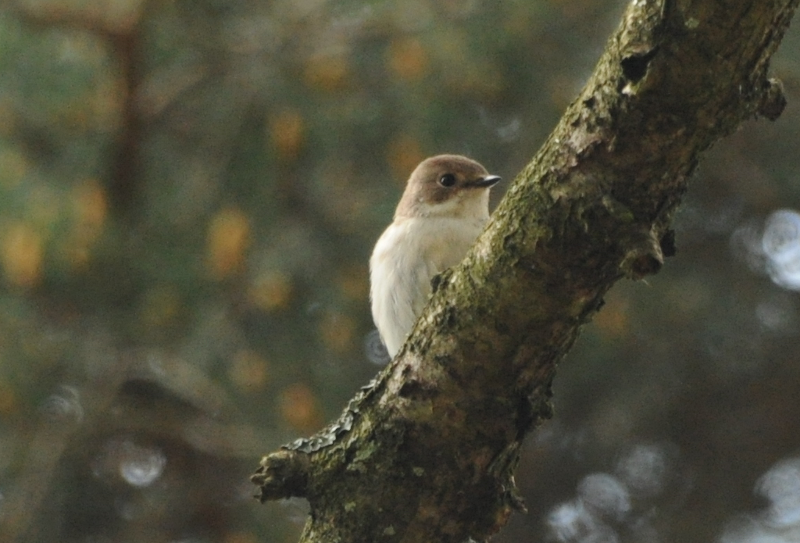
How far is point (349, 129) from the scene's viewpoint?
6.19 metres

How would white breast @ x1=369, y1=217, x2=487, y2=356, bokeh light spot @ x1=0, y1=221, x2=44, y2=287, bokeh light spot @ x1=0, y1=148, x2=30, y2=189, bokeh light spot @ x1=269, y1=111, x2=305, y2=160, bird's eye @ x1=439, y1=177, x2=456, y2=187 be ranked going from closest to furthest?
white breast @ x1=369, y1=217, x2=487, y2=356, bird's eye @ x1=439, y1=177, x2=456, y2=187, bokeh light spot @ x1=0, y1=221, x2=44, y2=287, bokeh light spot @ x1=0, y1=148, x2=30, y2=189, bokeh light spot @ x1=269, y1=111, x2=305, y2=160

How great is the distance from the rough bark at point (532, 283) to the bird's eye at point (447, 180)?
240 centimetres

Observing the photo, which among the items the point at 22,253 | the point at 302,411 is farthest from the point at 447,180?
the point at 22,253

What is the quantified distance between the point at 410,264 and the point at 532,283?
213 centimetres

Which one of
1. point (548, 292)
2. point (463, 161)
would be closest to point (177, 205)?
point (463, 161)

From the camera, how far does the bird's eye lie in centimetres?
518

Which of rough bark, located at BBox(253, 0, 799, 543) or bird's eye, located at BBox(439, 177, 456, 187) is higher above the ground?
bird's eye, located at BBox(439, 177, 456, 187)

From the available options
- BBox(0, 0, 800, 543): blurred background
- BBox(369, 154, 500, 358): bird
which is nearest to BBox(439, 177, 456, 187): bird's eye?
BBox(369, 154, 500, 358): bird

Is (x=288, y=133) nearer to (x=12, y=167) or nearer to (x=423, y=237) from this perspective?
(x=12, y=167)

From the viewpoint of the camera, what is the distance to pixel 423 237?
4777 millimetres

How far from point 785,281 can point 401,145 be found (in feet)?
8.01

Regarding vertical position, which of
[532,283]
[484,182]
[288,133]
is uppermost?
[288,133]

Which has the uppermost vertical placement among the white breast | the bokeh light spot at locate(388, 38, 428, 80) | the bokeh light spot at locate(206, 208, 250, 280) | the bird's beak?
the bokeh light spot at locate(388, 38, 428, 80)

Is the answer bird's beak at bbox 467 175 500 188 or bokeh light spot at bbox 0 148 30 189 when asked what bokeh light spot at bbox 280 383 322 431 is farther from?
bokeh light spot at bbox 0 148 30 189
